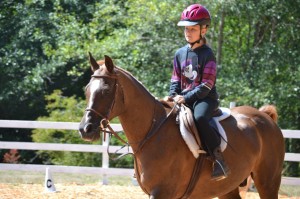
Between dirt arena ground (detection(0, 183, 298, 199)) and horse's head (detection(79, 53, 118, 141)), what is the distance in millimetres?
4815

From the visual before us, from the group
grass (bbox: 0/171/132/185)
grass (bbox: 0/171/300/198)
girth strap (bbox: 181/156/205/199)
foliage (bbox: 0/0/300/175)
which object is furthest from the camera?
foliage (bbox: 0/0/300/175)

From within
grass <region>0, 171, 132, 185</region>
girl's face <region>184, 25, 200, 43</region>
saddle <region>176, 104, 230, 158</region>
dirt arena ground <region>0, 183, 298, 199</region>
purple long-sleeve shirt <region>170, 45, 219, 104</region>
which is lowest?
grass <region>0, 171, 132, 185</region>

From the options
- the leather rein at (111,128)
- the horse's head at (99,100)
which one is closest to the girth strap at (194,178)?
the leather rein at (111,128)

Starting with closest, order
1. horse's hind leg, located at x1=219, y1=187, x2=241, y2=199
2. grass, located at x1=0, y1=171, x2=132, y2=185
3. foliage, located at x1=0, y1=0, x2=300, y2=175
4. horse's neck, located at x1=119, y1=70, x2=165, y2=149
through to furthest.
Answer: horse's neck, located at x1=119, y1=70, x2=165, y2=149, horse's hind leg, located at x1=219, y1=187, x2=241, y2=199, grass, located at x1=0, y1=171, x2=132, y2=185, foliage, located at x1=0, y1=0, x2=300, y2=175

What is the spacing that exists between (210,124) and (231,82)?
8743 mm

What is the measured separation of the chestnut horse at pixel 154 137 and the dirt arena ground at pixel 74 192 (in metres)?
3.83

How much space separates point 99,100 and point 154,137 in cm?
76

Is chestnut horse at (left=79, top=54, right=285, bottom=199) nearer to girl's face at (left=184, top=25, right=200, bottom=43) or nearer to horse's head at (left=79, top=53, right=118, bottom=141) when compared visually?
horse's head at (left=79, top=53, right=118, bottom=141)

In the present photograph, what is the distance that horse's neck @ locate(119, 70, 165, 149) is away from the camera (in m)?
6.10

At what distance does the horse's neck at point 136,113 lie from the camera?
6102 mm

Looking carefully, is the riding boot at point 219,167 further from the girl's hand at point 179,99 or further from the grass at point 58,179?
the grass at point 58,179

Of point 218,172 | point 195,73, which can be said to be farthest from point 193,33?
point 218,172

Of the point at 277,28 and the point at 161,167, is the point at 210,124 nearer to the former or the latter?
the point at 161,167

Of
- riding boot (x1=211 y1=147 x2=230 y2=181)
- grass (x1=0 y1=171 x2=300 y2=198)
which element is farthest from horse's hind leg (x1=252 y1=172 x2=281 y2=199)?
grass (x1=0 y1=171 x2=300 y2=198)
